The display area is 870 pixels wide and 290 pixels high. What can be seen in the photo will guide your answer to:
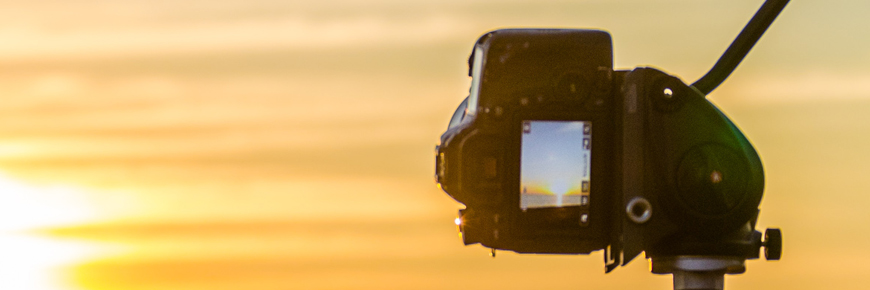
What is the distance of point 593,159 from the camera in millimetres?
6395

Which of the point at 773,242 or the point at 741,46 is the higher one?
the point at 741,46

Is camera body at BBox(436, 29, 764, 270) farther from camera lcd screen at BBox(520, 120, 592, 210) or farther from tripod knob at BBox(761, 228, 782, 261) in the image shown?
tripod knob at BBox(761, 228, 782, 261)

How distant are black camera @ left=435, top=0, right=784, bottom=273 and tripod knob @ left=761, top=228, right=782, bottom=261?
12cm

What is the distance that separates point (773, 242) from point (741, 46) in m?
1.12

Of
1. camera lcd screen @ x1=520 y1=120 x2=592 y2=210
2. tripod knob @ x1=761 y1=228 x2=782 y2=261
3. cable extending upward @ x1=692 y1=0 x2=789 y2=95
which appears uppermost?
cable extending upward @ x1=692 y1=0 x2=789 y2=95

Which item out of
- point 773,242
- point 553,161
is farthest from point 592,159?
point 773,242

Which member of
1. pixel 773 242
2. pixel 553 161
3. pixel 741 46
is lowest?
pixel 773 242

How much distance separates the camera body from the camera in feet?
20.8

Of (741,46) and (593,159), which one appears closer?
(593,159)

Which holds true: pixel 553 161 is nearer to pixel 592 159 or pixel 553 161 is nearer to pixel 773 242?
pixel 592 159

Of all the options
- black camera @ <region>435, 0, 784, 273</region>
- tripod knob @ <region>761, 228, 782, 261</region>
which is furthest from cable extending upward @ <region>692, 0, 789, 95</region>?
tripod knob @ <region>761, 228, 782, 261</region>

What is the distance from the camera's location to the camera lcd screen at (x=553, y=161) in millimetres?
6297

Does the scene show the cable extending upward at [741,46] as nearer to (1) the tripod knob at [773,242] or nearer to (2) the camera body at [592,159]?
(2) the camera body at [592,159]

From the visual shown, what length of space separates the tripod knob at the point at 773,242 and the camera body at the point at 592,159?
0.54 ft
